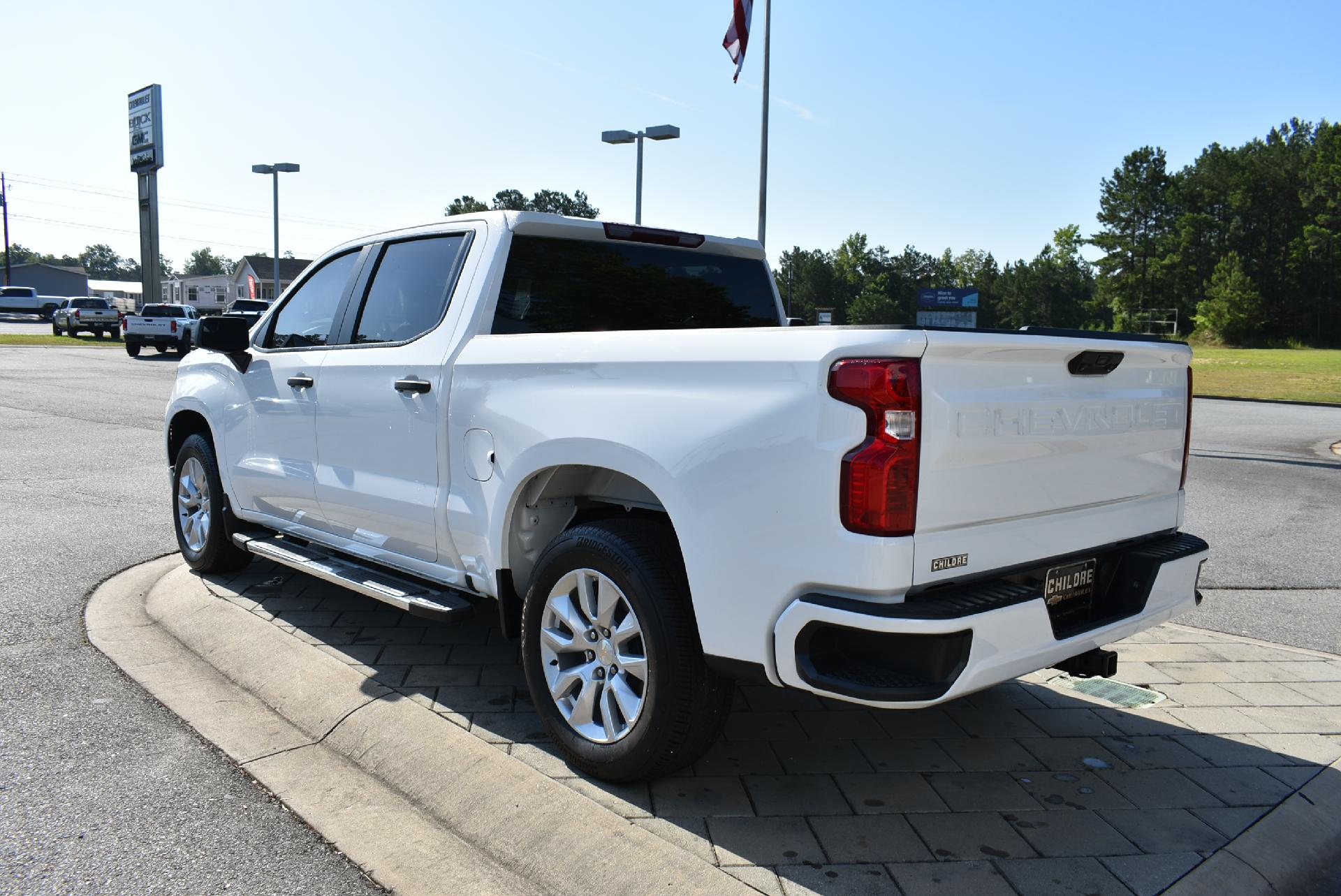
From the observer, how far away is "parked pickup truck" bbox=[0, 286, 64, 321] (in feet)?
222

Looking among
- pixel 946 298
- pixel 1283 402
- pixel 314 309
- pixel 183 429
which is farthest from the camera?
pixel 1283 402

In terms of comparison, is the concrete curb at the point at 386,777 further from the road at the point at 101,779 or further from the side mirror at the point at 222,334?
the side mirror at the point at 222,334

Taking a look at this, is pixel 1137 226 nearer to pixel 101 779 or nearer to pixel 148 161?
pixel 148 161

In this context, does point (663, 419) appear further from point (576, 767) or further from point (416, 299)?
point (416, 299)

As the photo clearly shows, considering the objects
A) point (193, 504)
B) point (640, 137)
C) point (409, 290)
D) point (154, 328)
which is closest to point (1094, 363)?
point (409, 290)

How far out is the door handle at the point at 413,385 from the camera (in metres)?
3.95

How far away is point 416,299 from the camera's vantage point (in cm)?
434

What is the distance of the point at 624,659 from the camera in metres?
3.18

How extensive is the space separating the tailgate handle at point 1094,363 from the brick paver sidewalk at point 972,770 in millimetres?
1376

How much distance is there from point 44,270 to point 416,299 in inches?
5204

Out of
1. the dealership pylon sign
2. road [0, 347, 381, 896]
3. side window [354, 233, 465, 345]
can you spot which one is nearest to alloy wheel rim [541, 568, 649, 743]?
road [0, 347, 381, 896]

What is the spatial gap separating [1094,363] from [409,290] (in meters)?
2.82

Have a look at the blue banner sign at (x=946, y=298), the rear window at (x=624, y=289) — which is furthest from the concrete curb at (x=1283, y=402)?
the rear window at (x=624, y=289)

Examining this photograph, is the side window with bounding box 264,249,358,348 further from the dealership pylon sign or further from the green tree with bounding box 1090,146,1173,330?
the green tree with bounding box 1090,146,1173,330
